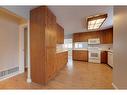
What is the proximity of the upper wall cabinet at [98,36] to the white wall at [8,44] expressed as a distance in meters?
4.71

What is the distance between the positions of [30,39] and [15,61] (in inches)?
69.7

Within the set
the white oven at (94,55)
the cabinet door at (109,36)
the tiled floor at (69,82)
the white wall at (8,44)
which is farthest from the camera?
the white oven at (94,55)

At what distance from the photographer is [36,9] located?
2986mm

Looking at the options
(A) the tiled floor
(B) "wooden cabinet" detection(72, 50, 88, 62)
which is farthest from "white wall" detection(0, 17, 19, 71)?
(B) "wooden cabinet" detection(72, 50, 88, 62)

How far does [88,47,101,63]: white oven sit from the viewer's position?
21.9ft

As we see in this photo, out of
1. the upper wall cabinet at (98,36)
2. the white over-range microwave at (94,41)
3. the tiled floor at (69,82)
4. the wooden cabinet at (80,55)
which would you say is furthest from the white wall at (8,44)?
the white over-range microwave at (94,41)

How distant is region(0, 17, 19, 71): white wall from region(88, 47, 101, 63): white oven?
4721 mm

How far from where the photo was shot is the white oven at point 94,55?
6666 millimetres

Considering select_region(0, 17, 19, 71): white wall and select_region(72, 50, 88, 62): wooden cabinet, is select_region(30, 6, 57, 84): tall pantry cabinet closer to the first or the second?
select_region(0, 17, 19, 71): white wall

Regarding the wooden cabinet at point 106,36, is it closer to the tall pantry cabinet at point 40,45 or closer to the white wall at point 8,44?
the tall pantry cabinet at point 40,45

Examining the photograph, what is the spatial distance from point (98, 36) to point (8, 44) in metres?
5.52
